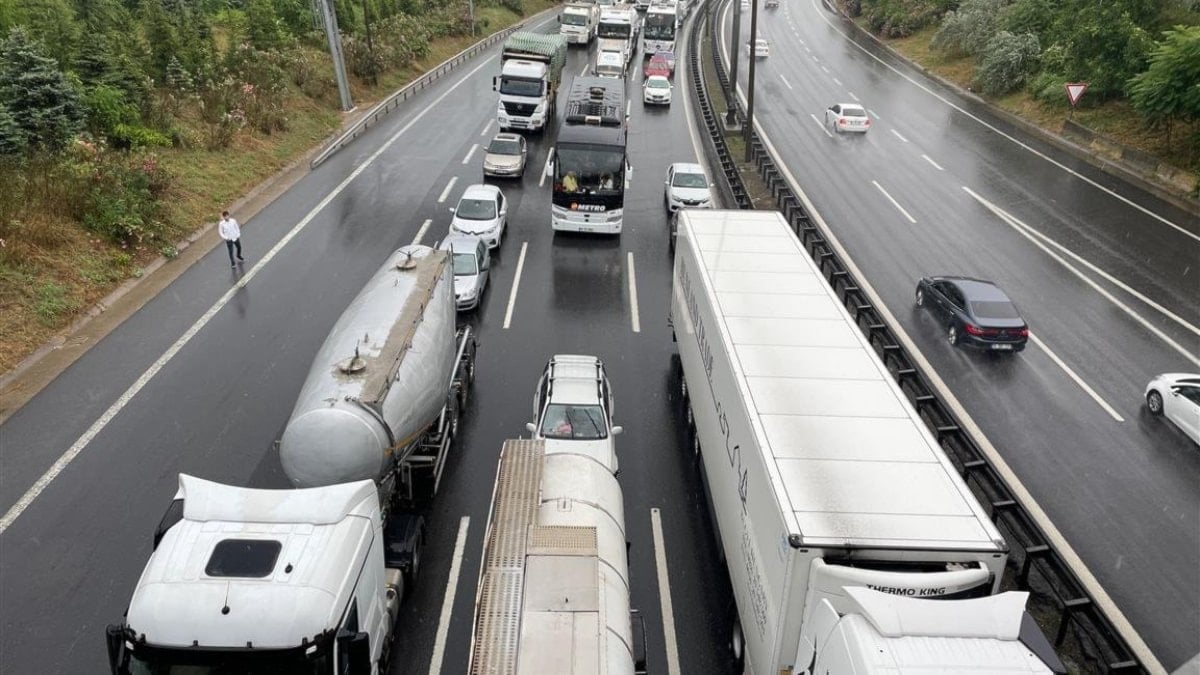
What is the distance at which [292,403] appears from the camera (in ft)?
56.7

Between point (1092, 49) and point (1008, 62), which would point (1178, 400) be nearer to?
point (1092, 49)

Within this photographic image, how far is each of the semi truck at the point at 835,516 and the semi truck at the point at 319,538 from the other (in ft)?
16.5

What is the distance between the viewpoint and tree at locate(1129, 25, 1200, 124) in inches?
1197

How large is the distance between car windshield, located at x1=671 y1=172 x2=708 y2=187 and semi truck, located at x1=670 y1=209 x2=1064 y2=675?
610 inches

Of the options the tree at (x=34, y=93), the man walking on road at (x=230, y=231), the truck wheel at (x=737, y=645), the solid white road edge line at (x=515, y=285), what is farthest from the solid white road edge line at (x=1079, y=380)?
the tree at (x=34, y=93)

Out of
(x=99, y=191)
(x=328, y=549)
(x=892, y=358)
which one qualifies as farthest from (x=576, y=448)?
(x=99, y=191)

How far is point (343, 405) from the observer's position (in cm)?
1168

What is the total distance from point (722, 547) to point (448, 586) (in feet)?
15.4

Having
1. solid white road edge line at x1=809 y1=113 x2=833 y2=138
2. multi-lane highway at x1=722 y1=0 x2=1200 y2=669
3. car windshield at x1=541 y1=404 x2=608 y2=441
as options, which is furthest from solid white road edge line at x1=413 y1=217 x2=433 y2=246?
solid white road edge line at x1=809 y1=113 x2=833 y2=138

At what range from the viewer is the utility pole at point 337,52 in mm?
35594

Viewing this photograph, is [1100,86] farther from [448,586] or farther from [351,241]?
[448,586]

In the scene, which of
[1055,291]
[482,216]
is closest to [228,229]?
[482,216]

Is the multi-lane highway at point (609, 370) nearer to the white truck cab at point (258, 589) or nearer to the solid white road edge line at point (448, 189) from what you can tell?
the solid white road edge line at point (448, 189)

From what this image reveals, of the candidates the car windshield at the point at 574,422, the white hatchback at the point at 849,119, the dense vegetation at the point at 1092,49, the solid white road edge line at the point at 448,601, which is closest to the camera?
the solid white road edge line at the point at 448,601
